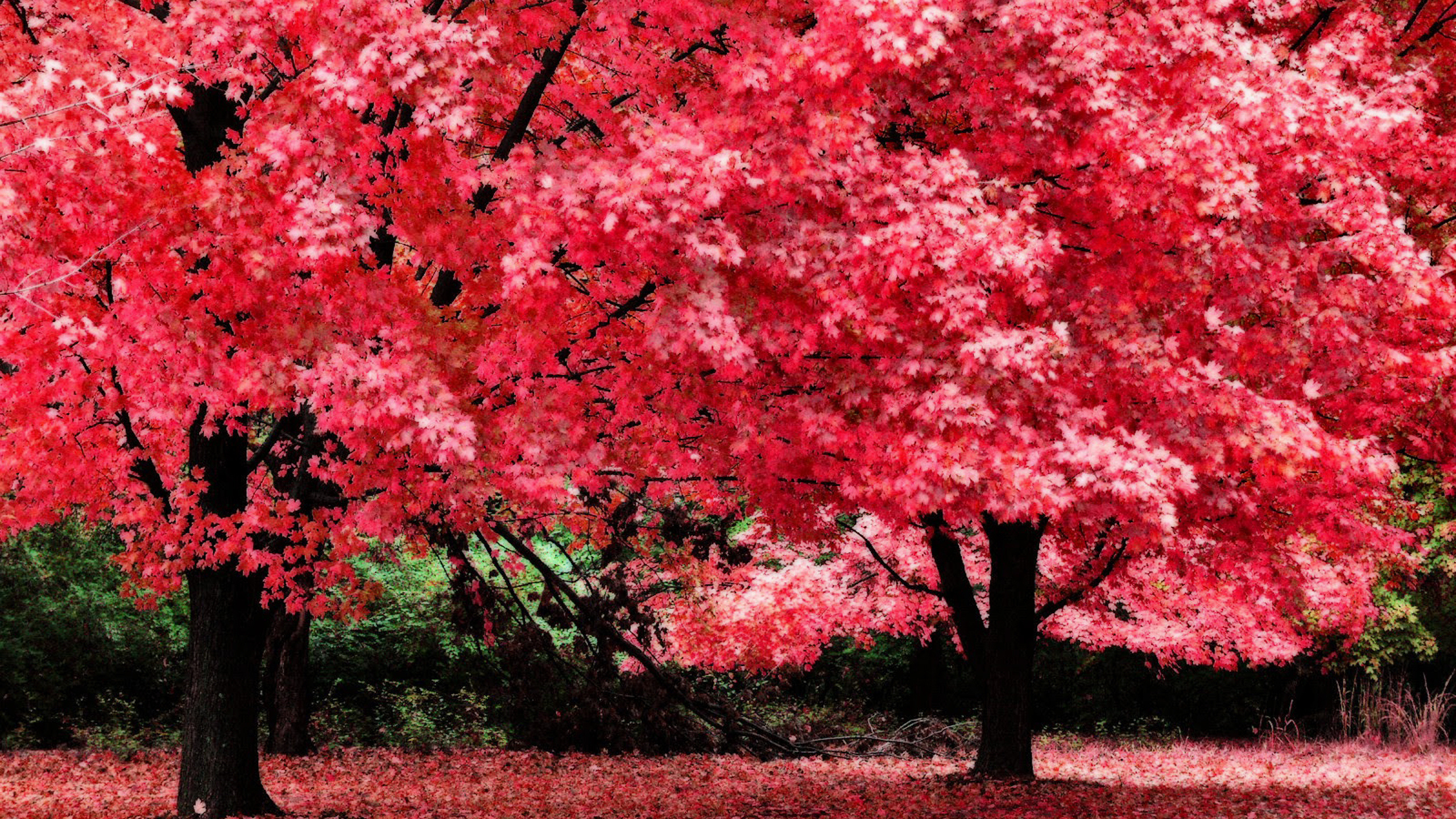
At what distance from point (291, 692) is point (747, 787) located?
22.7 ft

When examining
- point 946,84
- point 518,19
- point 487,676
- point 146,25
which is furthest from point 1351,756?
point 146,25

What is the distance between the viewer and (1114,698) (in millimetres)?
25141

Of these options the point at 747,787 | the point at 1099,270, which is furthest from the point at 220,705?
the point at 1099,270

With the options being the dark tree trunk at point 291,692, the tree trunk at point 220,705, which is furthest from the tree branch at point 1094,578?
the dark tree trunk at point 291,692

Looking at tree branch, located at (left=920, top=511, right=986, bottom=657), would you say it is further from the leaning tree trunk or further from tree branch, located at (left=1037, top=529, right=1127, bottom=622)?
tree branch, located at (left=1037, top=529, right=1127, bottom=622)

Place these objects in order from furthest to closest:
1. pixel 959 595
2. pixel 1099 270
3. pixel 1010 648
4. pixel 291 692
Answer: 1. pixel 291 692
2. pixel 959 595
3. pixel 1010 648
4. pixel 1099 270

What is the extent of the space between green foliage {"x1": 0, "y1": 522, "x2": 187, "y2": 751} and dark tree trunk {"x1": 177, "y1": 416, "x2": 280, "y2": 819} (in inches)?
353

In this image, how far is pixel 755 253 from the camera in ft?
21.0

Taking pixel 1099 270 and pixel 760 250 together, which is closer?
pixel 760 250

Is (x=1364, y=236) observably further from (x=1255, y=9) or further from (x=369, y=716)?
(x=369, y=716)

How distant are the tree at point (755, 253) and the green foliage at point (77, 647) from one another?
10.5 metres

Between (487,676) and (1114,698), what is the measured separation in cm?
1476

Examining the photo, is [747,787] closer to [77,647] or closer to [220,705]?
[220,705]

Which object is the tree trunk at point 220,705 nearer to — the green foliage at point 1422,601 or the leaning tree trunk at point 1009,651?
the leaning tree trunk at point 1009,651
